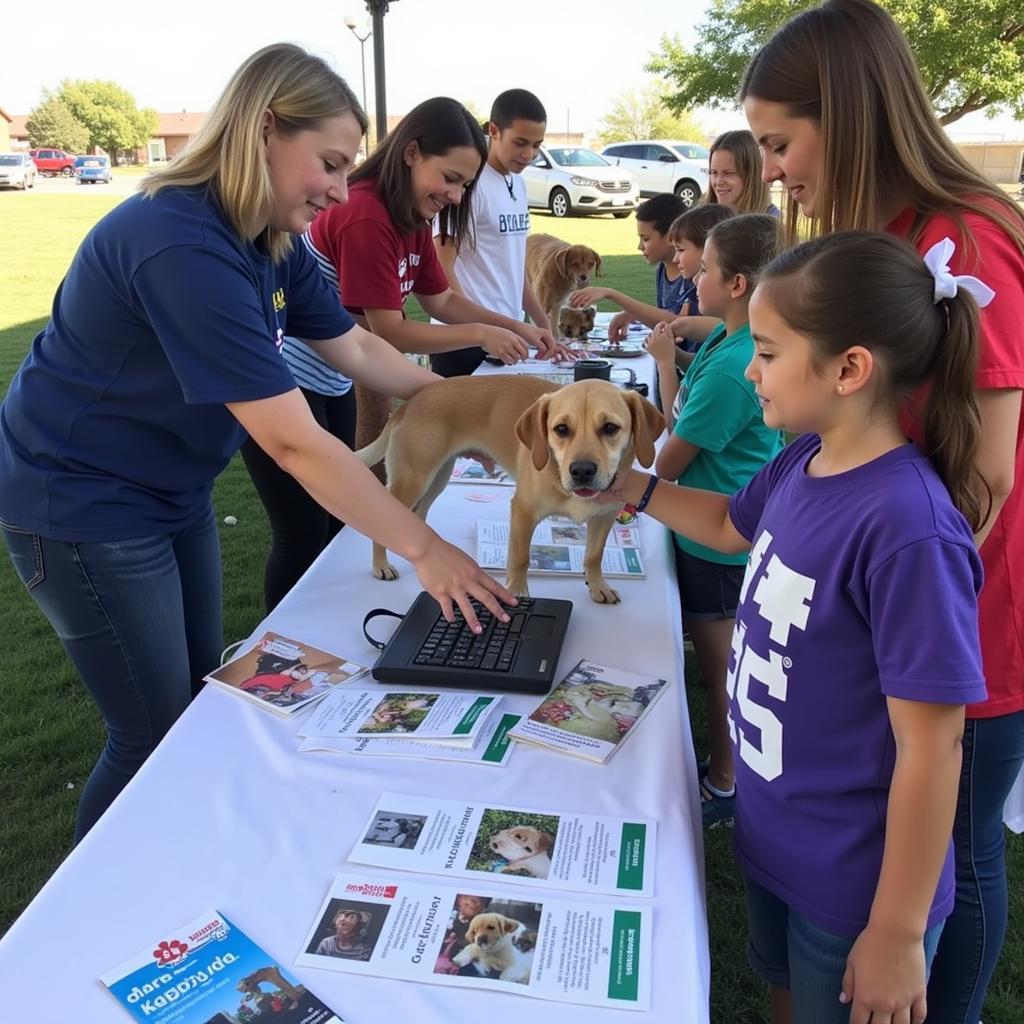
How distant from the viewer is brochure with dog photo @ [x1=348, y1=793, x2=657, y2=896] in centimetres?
123

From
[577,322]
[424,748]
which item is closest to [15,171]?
[577,322]

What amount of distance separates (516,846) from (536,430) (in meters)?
1.28

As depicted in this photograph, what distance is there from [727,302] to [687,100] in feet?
81.3

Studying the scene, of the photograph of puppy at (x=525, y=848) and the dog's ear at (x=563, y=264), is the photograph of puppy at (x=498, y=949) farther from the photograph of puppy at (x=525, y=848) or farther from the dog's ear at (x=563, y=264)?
the dog's ear at (x=563, y=264)

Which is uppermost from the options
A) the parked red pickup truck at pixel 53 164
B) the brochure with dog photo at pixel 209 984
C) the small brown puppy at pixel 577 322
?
the parked red pickup truck at pixel 53 164

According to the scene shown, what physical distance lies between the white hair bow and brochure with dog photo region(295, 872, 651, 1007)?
3.22 ft

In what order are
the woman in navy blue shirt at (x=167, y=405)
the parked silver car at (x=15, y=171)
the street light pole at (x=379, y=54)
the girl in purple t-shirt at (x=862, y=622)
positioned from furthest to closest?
the parked silver car at (x=15, y=171) < the street light pole at (x=379, y=54) < the woman in navy blue shirt at (x=167, y=405) < the girl in purple t-shirt at (x=862, y=622)

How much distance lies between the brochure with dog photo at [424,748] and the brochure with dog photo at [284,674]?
148mm

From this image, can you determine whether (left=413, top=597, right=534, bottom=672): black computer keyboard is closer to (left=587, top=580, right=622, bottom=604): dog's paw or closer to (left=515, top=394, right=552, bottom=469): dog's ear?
(left=587, top=580, right=622, bottom=604): dog's paw

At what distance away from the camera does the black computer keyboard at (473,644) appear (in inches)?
70.1

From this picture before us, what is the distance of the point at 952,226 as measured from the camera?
1367 mm

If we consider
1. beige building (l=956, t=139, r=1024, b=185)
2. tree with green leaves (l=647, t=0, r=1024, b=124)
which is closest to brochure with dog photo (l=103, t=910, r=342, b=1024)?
tree with green leaves (l=647, t=0, r=1024, b=124)

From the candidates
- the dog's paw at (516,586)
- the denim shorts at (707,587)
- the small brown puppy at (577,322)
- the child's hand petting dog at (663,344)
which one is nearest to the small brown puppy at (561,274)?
the small brown puppy at (577,322)

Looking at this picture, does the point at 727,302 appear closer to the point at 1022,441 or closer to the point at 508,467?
the point at 508,467
